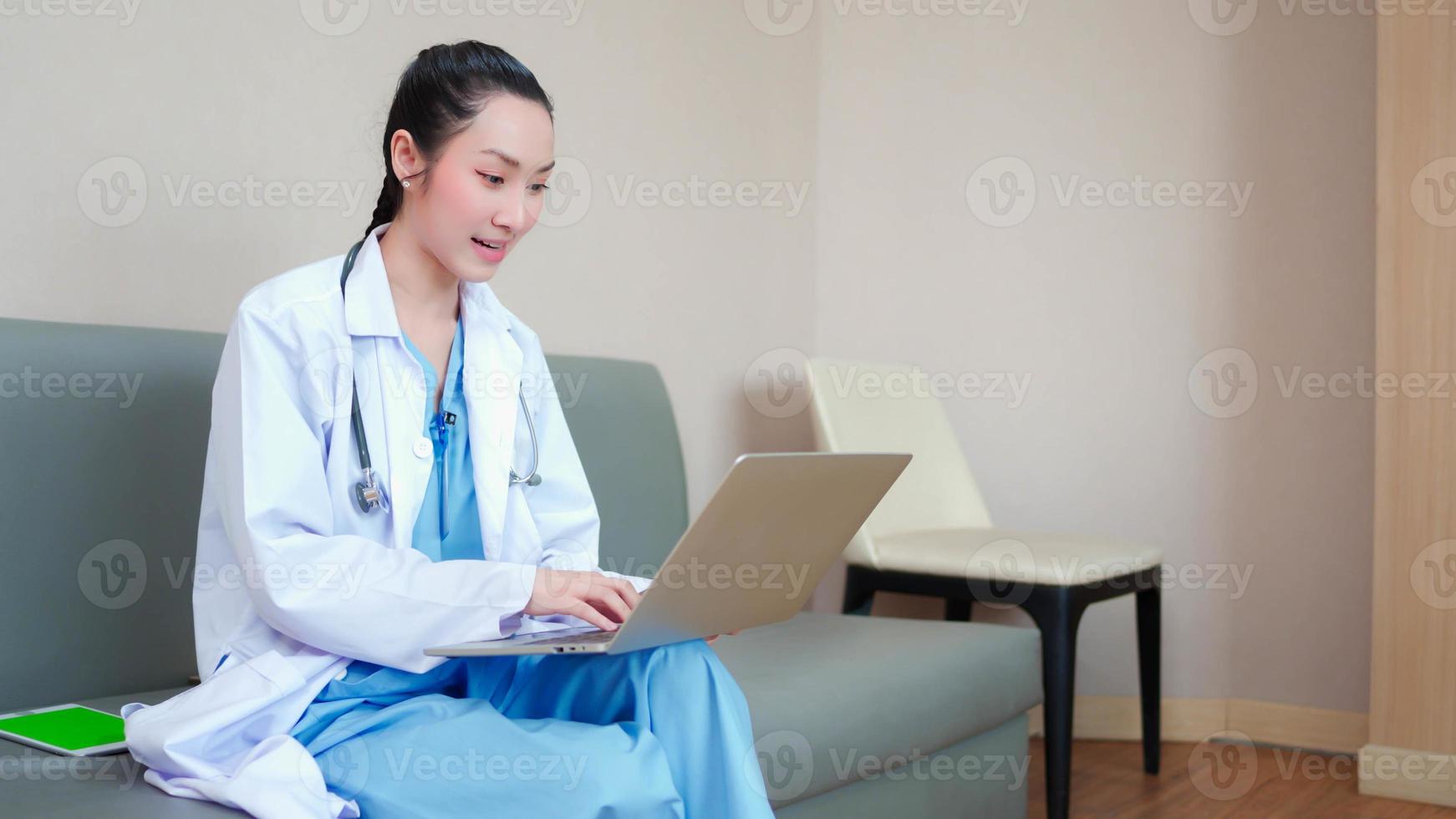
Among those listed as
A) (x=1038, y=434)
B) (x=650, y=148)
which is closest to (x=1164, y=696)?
(x=1038, y=434)

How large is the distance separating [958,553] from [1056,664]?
0.88 ft

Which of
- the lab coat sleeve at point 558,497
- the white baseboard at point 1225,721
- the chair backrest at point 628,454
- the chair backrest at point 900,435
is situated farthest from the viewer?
the white baseboard at point 1225,721

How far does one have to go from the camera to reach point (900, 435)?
9.52 ft

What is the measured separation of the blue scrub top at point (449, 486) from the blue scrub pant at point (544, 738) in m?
0.16

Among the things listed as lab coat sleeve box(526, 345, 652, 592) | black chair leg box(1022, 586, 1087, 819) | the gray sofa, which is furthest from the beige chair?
lab coat sleeve box(526, 345, 652, 592)

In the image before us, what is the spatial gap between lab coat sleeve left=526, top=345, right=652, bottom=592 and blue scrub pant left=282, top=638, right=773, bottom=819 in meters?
0.24

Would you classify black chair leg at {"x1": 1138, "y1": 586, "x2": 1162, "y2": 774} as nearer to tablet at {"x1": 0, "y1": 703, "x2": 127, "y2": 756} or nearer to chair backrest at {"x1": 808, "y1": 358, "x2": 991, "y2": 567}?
chair backrest at {"x1": 808, "y1": 358, "x2": 991, "y2": 567}

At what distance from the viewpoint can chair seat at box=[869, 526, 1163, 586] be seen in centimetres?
241

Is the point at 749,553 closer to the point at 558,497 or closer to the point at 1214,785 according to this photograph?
the point at 558,497

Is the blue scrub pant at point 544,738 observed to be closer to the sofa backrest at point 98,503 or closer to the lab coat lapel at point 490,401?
the lab coat lapel at point 490,401

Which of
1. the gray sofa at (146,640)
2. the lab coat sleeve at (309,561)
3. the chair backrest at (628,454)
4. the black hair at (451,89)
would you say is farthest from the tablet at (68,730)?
the chair backrest at (628,454)

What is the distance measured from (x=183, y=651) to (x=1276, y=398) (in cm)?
242

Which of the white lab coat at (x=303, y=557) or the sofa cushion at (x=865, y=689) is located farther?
the sofa cushion at (x=865, y=689)

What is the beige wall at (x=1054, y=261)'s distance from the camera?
2.83m
